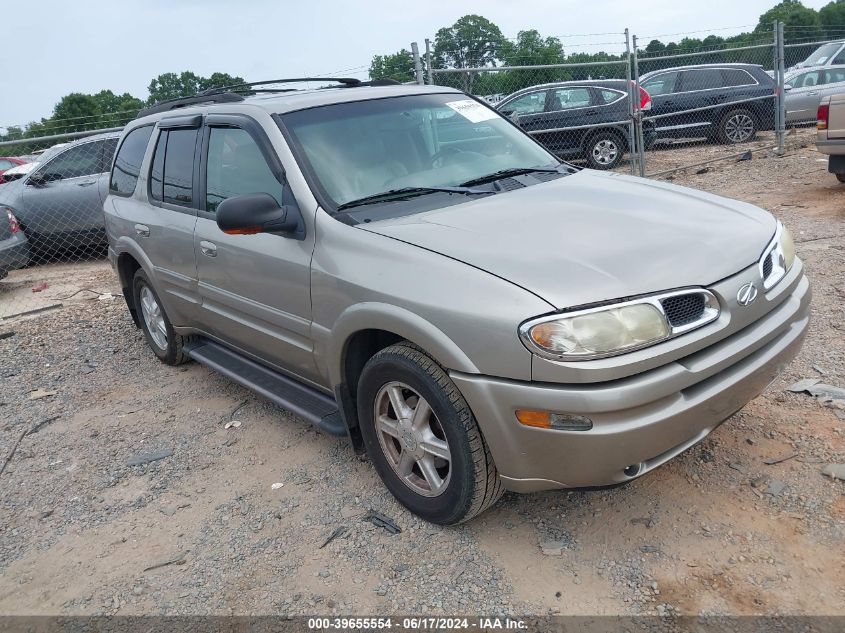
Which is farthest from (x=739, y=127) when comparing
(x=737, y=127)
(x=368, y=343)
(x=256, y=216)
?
(x=256, y=216)

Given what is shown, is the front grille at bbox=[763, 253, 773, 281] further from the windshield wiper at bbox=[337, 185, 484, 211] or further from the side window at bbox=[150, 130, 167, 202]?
the side window at bbox=[150, 130, 167, 202]

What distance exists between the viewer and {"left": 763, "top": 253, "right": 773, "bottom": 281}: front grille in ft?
9.52

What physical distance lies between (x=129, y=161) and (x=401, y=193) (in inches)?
109

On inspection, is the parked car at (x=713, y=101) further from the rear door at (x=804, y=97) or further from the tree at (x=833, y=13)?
the tree at (x=833, y=13)

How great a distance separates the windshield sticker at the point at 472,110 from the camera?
4125 mm

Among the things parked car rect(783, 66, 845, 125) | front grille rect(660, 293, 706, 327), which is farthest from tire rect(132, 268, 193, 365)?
parked car rect(783, 66, 845, 125)

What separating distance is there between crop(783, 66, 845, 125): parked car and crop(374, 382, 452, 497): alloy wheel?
14.9 metres

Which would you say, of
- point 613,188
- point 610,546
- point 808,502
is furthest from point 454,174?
point 808,502

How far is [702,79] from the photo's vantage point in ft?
44.2

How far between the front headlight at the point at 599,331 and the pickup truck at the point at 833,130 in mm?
7361

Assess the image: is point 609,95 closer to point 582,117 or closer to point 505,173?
point 582,117

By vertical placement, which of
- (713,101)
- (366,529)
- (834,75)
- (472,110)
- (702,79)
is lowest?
(366,529)

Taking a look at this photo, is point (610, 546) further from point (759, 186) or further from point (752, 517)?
point (759, 186)

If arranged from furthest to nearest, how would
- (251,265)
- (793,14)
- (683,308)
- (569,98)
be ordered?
1. (793,14)
2. (569,98)
3. (251,265)
4. (683,308)
